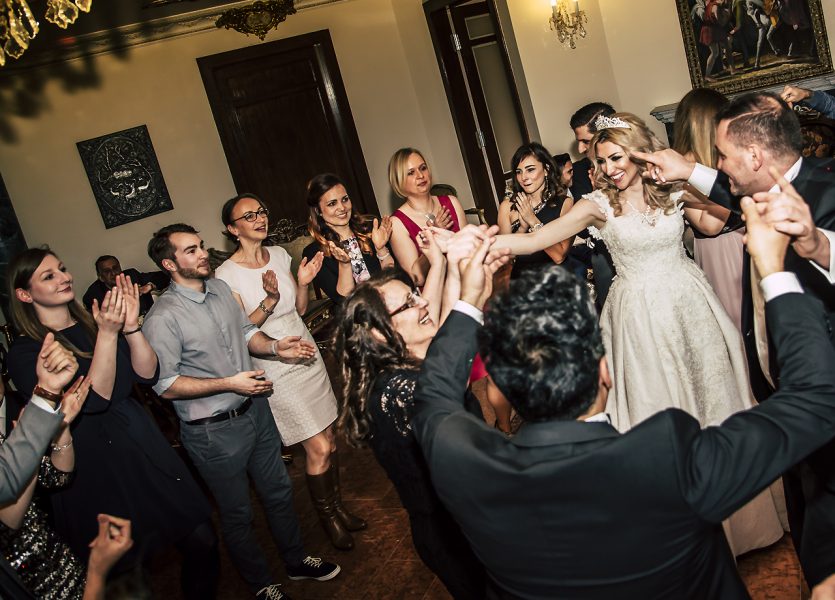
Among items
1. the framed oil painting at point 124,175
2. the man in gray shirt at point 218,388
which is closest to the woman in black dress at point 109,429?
the man in gray shirt at point 218,388

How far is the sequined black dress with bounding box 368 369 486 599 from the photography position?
196 centimetres

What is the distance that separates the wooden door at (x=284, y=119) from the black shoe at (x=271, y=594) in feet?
18.5

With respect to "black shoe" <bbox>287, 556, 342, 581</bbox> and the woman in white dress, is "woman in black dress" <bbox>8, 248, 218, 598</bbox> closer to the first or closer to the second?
"black shoe" <bbox>287, 556, 342, 581</bbox>

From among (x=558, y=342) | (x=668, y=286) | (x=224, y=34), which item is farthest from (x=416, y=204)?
(x=224, y=34)

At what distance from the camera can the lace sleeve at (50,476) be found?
2.46m

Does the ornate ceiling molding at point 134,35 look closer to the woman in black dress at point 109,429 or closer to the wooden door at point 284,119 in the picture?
the wooden door at point 284,119

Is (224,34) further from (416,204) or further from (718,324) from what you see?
(718,324)

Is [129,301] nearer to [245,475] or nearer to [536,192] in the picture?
[245,475]

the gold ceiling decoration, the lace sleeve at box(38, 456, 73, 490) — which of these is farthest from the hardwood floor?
the gold ceiling decoration

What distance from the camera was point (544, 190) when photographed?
13.7 feet

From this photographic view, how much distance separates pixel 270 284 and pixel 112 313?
2.97 feet

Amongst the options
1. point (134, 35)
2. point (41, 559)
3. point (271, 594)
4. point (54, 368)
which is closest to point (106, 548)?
point (41, 559)

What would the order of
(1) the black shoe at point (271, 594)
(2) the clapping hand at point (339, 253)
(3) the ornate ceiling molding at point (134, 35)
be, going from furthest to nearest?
(3) the ornate ceiling molding at point (134, 35)
(2) the clapping hand at point (339, 253)
(1) the black shoe at point (271, 594)

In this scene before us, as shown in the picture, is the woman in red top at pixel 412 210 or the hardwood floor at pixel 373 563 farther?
the woman in red top at pixel 412 210
